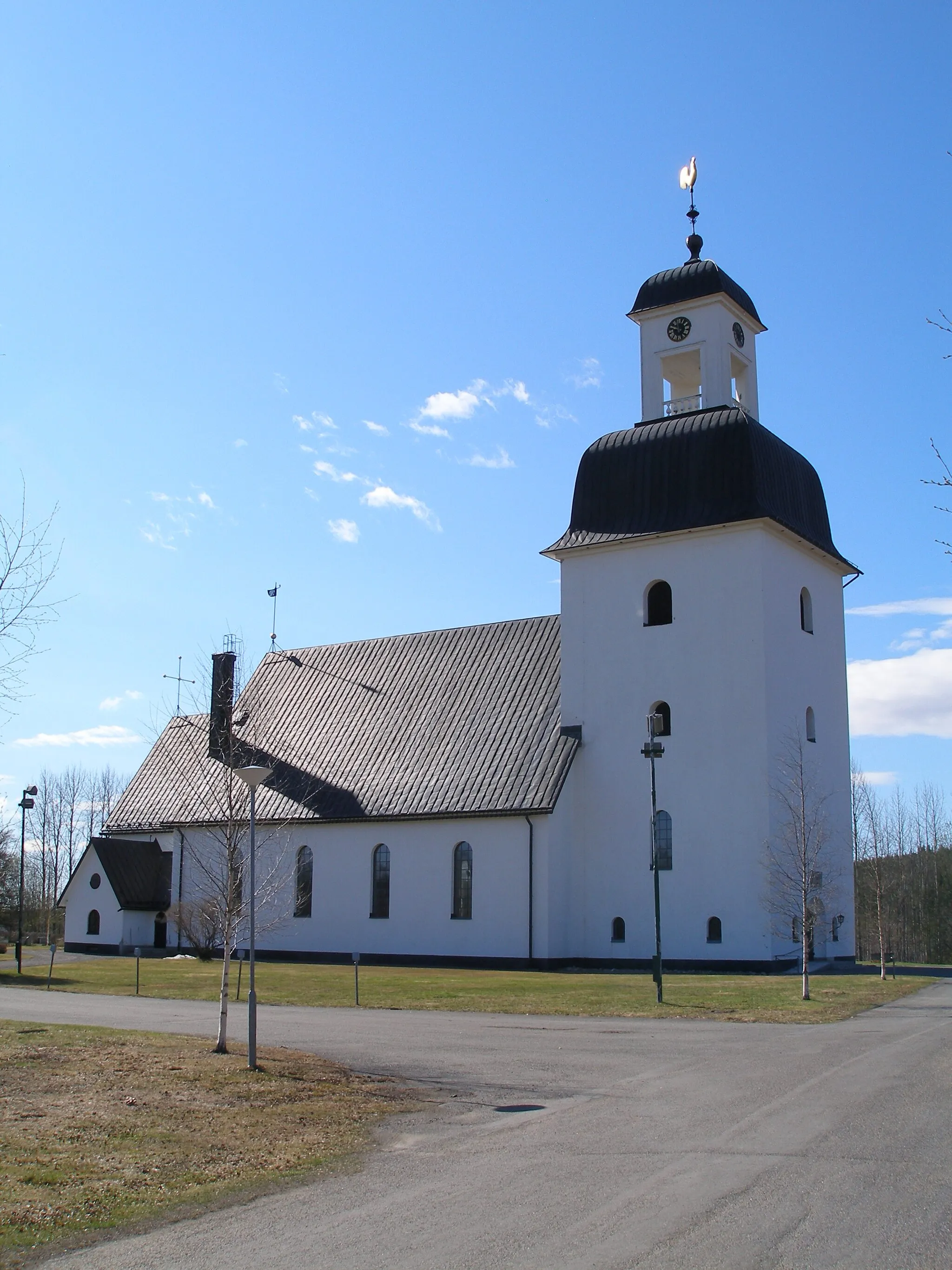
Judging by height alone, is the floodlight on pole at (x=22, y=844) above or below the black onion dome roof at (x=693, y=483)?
below

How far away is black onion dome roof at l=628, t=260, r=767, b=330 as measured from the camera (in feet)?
125

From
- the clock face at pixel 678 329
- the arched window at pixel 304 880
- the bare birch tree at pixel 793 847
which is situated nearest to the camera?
the bare birch tree at pixel 793 847

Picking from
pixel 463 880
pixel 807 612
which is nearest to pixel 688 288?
pixel 807 612

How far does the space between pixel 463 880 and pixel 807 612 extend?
1366cm

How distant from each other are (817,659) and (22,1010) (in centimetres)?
2514

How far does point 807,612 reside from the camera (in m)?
37.7

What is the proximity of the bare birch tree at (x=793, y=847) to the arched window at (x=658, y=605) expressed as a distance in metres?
5.10

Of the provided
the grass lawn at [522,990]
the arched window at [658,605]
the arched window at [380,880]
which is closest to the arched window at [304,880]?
the arched window at [380,880]

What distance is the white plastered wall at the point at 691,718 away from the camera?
3338 centimetres

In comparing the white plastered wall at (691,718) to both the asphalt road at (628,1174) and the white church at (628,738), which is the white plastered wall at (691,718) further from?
the asphalt road at (628,1174)

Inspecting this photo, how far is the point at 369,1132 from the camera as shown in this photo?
1103 cm

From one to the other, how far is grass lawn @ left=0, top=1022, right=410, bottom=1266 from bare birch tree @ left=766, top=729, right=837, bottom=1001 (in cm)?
1796

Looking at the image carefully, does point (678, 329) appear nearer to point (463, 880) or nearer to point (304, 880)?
point (463, 880)

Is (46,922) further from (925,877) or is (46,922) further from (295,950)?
(925,877)
